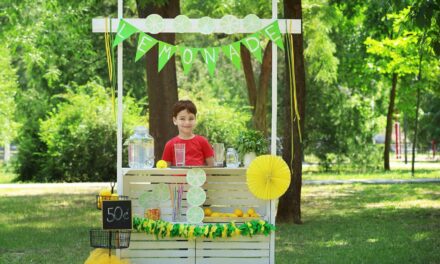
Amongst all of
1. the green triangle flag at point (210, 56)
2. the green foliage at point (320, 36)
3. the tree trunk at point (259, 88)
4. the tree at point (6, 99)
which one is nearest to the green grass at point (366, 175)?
the tree trunk at point (259, 88)

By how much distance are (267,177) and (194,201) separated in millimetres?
701

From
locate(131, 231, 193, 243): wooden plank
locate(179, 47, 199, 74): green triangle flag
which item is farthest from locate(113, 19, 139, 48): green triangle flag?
locate(131, 231, 193, 243): wooden plank

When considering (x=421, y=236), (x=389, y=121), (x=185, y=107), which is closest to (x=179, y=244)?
(x=185, y=107)

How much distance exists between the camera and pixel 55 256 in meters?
9.65

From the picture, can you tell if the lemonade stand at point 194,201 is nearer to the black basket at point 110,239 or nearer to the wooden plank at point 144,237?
the wooden plank at point 144,237

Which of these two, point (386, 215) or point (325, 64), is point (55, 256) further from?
point (325, 64)

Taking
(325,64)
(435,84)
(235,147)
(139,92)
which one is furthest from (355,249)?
(139,92)

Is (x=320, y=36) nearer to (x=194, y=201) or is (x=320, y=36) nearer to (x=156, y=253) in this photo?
(x=194, y=201)

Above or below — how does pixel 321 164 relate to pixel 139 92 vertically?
below

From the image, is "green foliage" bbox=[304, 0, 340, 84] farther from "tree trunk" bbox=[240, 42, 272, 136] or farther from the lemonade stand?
the lemonade stand

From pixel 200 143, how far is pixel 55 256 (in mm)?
2998

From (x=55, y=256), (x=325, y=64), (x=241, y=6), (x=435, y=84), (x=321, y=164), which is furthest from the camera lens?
(x=321, y=164)

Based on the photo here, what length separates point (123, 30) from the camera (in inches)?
288

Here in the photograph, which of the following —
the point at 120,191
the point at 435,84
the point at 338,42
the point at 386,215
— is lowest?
the point at 386,215
